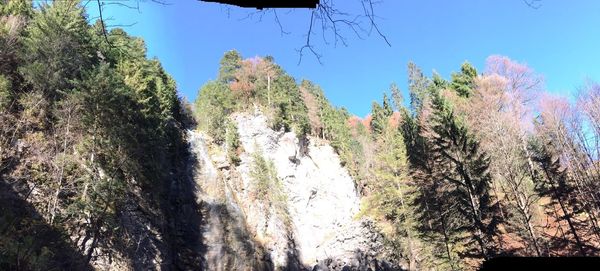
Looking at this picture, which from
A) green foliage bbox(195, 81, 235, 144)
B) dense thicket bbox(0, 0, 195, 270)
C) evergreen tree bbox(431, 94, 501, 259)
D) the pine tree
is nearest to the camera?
dense thicket bbox(0, 0, 195, 270)

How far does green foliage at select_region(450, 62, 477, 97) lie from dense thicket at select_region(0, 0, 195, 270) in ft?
124

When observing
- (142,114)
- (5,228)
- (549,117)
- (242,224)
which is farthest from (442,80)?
(5,228)

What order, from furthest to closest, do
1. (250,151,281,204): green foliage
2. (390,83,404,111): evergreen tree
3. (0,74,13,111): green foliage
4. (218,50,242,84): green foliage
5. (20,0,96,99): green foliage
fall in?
1. (390,83,404,111): evergreen tree
2. (218,50,242,84): green foliage
3. (250,151,281,204): green foliage
4. (20,0,96,99): green foliage
5. (0,74,13,111): green foliage

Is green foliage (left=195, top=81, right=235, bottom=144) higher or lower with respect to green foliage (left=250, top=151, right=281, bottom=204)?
higher

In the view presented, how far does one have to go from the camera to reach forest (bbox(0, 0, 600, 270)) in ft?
49.5

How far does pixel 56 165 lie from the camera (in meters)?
15.3

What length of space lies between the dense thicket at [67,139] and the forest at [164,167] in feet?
0.23

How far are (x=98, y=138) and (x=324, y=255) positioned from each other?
23439 millimetres

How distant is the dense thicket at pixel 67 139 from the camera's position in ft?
47.9

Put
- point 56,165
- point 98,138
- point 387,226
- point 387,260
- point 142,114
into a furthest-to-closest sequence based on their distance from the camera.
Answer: point 387,226, point 387,260, point 142,114, point 98,138, point 56,165

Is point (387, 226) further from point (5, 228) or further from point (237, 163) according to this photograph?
point (5, 228)

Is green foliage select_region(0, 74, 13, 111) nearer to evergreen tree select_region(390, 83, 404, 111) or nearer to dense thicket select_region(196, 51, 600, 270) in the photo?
dense thicket select_region(196, 51, 600, 270)

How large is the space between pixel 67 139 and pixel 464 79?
43.8 metres

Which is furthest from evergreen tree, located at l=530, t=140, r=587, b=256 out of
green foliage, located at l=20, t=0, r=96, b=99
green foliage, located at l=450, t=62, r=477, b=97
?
green foliage, located at l=20, t=0, r=96, b=99
